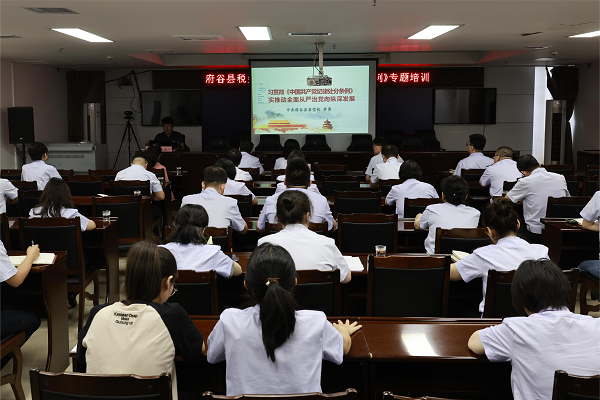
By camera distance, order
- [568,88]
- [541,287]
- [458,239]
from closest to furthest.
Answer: [541,287], [458,239], [568,88]

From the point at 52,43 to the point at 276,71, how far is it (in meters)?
4.59

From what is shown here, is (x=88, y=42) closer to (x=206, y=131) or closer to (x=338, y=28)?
(x=338, y=28)

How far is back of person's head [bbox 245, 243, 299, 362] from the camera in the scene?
187cm

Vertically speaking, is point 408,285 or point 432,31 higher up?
point 432,31

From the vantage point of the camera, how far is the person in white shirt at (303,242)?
292 cm

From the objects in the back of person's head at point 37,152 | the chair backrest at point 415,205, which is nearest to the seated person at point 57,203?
the chair backrest at point 415,205

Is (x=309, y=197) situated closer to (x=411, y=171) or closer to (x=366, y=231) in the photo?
(x=366, y=231)

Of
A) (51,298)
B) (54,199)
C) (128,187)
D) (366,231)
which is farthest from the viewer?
(128,187)

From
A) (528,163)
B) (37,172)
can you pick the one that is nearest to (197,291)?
(528,163)

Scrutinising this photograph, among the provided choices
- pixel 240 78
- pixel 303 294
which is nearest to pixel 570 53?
pixel 240 78

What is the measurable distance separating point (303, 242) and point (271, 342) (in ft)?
3.61

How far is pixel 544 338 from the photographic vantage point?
1.91 m

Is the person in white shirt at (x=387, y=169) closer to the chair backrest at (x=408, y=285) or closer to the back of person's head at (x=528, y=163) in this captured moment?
the back of person's head at (x=528, y=163)

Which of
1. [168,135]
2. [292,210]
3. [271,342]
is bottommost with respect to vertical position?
[271,342]
